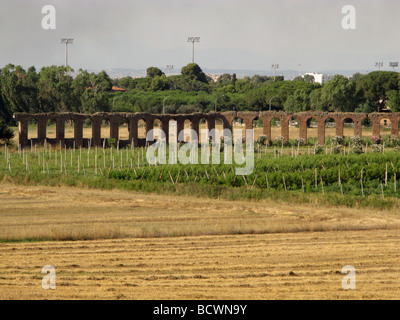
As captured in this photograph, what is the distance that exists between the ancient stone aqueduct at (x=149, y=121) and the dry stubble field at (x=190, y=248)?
22.7m

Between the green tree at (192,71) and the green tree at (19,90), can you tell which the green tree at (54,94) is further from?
the green tree at (192,71)

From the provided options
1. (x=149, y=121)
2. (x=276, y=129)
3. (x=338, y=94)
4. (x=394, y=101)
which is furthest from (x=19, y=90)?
(x=394, y=101)

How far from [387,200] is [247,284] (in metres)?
14.9

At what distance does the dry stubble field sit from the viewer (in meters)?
17.8

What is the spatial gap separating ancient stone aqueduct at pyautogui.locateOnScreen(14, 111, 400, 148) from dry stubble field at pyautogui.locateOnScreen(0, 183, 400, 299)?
22749 mm

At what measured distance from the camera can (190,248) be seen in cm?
2300

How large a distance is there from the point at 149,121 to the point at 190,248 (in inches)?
1534

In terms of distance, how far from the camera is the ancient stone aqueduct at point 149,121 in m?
56.3

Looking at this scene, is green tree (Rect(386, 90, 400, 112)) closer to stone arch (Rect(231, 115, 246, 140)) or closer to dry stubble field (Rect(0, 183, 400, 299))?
stone arch (Rect(231, 115, 246, 140))

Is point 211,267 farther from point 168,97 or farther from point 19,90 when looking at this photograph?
point 168,97

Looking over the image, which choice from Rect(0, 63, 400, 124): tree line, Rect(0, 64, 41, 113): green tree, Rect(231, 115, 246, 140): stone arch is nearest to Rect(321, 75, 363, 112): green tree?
Rect(0, 63, 400, 124): tree line

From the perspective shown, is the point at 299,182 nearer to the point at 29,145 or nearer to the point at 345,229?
the point at 345,229

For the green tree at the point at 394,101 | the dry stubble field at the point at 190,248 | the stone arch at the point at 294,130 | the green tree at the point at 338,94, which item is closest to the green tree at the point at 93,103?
the stone arch at the point at 294,130

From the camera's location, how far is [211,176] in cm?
3738
